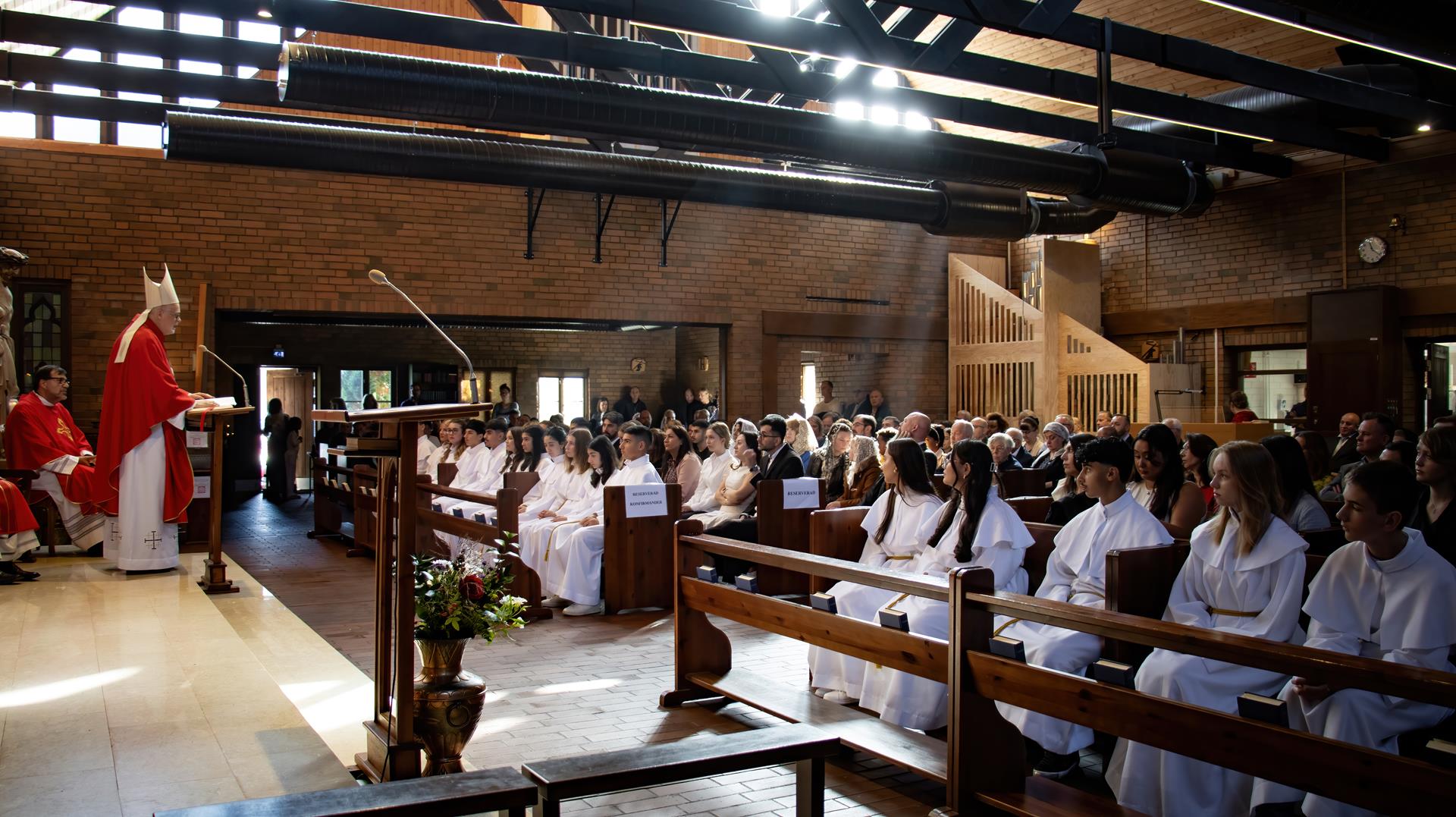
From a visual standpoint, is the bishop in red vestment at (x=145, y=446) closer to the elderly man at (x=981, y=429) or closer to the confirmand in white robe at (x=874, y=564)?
the confirmand in white robe at (x=874, y=564)

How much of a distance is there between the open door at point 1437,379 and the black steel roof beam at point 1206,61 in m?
3.55

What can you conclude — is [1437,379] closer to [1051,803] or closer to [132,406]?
[1051,803]

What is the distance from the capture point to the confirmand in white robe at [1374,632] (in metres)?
3.15

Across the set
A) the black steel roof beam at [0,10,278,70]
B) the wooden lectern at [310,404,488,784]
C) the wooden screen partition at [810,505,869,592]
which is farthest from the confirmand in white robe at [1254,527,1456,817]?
the black steel roof beam at [0,10,278,70]

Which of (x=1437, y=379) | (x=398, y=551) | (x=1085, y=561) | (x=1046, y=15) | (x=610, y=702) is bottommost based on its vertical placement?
(x=610, y=702)

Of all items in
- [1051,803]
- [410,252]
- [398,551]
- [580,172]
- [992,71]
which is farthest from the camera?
[410,252]

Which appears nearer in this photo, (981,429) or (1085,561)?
(1085,561)

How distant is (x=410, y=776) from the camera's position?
3.40m

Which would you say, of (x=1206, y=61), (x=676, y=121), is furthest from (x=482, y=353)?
(x=1206, y=61)

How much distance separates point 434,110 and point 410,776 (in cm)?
556

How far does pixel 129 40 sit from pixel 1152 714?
36.8ft

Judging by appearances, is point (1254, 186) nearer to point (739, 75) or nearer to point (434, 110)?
point (739, 75)

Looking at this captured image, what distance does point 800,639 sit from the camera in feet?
14.9

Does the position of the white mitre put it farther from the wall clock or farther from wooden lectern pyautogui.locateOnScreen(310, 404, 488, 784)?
the wall clock
